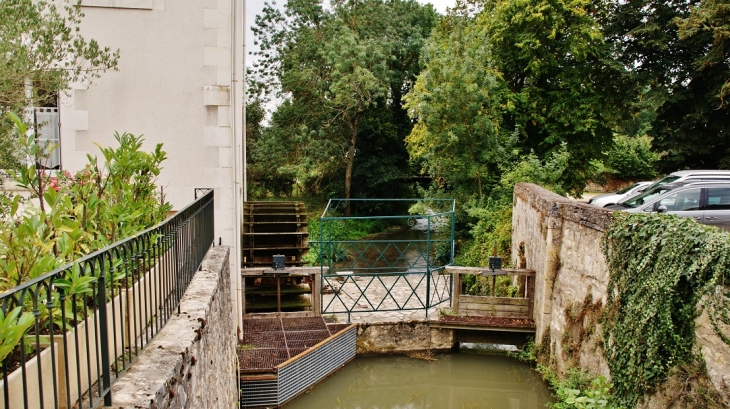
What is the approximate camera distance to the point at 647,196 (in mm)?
12062

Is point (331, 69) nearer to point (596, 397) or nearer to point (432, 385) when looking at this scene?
point (432, 385)

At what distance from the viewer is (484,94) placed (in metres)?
15.5

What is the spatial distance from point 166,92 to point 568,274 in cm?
648

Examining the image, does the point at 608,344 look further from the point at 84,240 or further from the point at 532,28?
the point at 532,28

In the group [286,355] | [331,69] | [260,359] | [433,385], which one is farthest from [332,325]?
[331,69]

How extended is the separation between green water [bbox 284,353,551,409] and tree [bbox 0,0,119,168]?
532cm

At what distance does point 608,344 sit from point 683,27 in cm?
1032

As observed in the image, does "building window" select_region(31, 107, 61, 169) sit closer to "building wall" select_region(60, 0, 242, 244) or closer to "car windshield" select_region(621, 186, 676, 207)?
"building wall" select_region(60, 0, 242, 244)

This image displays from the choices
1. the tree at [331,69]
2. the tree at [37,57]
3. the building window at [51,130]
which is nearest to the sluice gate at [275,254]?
the building window at [51,130]

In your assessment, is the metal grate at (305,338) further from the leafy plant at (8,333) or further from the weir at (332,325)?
the leafy plant at (8,333)

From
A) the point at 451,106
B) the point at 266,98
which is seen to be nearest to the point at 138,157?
the point at 451,106

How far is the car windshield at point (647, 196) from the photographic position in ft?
38.2

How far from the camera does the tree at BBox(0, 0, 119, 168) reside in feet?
17.5

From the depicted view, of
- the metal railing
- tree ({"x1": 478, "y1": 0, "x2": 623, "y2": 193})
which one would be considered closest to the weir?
the metal railing
